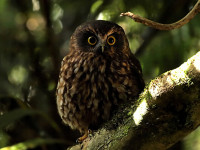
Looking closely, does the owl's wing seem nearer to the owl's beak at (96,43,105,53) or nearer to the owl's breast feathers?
the owl's breast feathers

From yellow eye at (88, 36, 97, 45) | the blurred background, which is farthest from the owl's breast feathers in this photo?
the blurred background

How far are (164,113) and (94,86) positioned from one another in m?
0.96

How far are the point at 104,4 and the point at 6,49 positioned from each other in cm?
118

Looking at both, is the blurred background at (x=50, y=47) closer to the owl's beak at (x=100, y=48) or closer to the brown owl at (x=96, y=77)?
the brown owl at (x=96, y=77)

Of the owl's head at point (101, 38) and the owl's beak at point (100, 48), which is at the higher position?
the owl's head at point (101, 38)

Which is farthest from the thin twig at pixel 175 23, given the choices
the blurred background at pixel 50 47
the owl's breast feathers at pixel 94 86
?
the blurred background at pixel 50 47

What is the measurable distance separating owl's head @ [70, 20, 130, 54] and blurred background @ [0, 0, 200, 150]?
2.44 ft

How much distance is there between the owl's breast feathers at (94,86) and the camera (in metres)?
2.78

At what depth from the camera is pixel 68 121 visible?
10.2 ft

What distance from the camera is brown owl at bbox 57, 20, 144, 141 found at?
2.79 meters

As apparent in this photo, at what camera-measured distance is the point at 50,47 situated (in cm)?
408

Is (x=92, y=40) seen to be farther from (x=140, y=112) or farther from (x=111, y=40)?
(x=140, y=112)

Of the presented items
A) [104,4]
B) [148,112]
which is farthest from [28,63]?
[148,112]

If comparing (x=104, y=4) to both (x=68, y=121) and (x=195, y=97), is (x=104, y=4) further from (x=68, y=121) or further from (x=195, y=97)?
(x=195, y=97)
